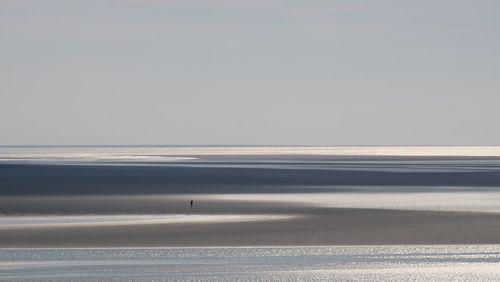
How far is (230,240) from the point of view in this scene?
1013 inches

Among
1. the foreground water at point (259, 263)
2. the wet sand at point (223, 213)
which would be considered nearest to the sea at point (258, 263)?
the foreground water at point (259, 263)

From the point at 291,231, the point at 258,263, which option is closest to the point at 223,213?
the point at 291,231

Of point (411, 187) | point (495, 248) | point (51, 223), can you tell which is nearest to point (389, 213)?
point (495, 248)

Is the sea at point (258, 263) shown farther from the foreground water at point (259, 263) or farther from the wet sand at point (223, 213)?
the wet sand at point (223, 213)

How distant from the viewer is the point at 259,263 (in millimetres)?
21281

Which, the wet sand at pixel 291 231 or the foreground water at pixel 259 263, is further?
the wet sand at pixel 291 231

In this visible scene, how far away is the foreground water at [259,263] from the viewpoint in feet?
64.0

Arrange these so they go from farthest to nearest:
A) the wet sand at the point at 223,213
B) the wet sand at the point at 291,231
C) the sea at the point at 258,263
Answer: the wet sand at the point at 223,213 → the wet sand at the point at 291,231 → the sea at the point at 258,263

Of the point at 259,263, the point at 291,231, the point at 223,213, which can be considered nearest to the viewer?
the point at 259,263

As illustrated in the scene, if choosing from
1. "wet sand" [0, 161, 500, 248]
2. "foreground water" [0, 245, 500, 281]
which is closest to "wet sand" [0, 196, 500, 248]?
"wet sand" [0, 161, 500, 248]

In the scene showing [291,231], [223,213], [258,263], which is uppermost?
[258,263]

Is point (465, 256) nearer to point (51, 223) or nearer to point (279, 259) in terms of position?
point (279, 259)

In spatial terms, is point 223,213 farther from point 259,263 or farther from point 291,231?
point 259,263

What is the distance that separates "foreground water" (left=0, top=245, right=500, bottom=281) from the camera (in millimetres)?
19500
